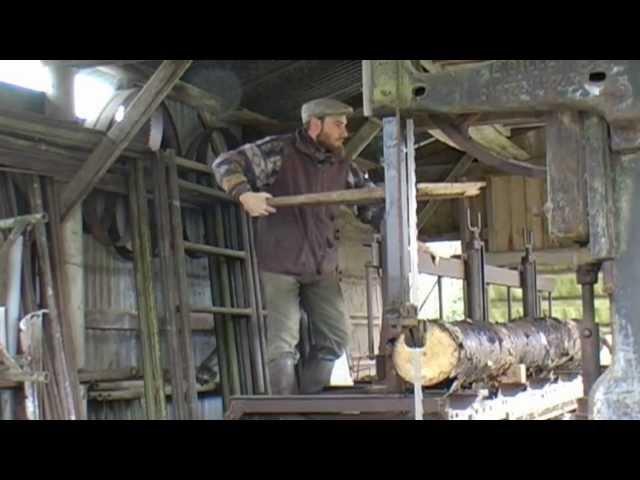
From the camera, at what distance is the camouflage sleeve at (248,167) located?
3115 mm

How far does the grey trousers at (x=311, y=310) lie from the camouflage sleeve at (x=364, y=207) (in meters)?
0.30

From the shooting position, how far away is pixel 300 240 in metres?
3.41

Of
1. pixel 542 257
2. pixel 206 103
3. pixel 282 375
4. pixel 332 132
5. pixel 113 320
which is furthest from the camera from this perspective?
pixel 542 257

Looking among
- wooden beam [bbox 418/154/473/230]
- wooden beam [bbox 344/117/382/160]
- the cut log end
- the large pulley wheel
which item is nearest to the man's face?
the cut log end

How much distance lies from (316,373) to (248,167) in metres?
0.79

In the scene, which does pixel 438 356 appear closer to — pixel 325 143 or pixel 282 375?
pixel 282 375

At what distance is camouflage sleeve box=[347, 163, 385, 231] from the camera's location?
144 inches

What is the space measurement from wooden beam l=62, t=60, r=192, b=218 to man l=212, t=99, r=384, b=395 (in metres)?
1.52

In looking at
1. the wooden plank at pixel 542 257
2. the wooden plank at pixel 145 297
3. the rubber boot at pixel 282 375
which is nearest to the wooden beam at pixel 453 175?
the wooden plank at pixel 542 257

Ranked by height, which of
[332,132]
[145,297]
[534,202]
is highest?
[332,132]

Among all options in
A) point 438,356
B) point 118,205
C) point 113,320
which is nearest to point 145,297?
point 113,320

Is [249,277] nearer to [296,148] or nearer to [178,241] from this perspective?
[178,241]
